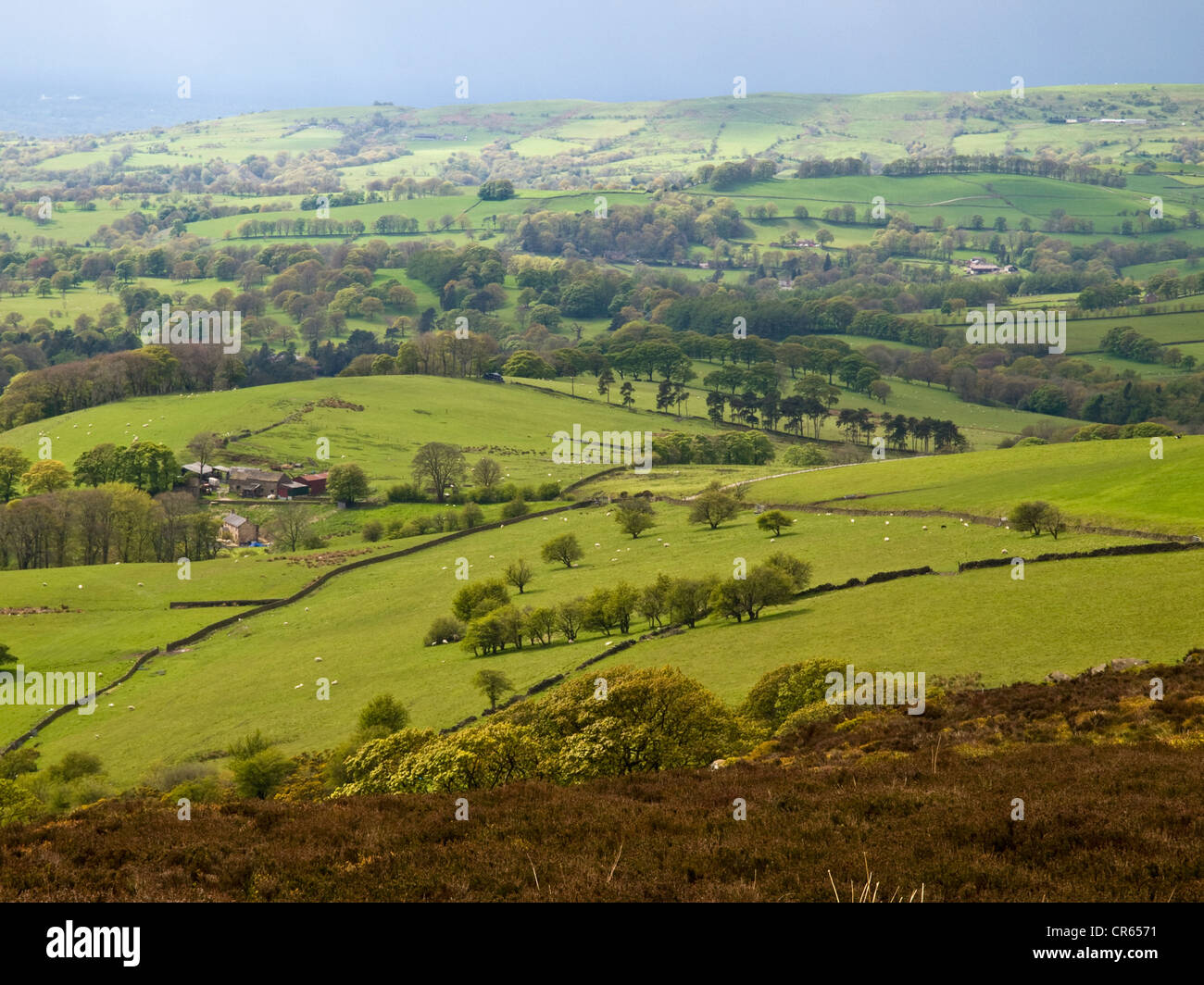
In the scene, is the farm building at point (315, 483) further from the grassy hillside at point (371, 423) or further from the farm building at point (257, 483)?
the grassy hillside at point (371, 423)

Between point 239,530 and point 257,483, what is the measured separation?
1294 cm

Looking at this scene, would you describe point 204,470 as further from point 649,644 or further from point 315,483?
point 649,644

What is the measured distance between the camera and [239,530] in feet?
348

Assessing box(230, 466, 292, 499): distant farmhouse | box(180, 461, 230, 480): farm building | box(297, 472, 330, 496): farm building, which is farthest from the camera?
box(180, 461, 230, 480): farm building

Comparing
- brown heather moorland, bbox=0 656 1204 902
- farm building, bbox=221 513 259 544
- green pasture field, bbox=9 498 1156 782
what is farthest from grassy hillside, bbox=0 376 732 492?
brown heather moorland, bbox=0 656 1204 902

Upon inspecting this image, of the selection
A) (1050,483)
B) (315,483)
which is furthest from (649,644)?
(315,483)

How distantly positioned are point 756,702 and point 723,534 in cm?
4010

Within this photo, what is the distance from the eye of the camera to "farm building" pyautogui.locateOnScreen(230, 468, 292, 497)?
117125mm

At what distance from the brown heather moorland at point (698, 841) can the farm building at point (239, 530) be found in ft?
287

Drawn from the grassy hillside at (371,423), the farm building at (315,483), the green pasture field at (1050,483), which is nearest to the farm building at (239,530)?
the farm building at (315,483)

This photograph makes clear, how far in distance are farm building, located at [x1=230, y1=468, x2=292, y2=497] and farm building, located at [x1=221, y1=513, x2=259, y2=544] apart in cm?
969

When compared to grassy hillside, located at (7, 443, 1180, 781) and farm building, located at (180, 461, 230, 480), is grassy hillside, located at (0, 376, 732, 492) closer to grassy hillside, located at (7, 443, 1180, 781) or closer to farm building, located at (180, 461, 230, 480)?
farm building, located at (180, 461, 230, 480)

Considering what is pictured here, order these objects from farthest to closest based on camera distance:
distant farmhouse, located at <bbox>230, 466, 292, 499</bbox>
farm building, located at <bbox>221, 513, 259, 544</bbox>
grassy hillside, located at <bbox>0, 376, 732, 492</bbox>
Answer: grassy hillside, located at <bbox>0, 376, 732, 492</bbox> → distant farmhouse, located at <bbox>230, 466, 292, 499</bbox> → farm building, located at <bbox>221, 513, 259, 544</bbox>

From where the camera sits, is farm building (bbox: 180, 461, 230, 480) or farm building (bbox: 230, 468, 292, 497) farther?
farm building (bbox: 180, 461, 230, 480)
